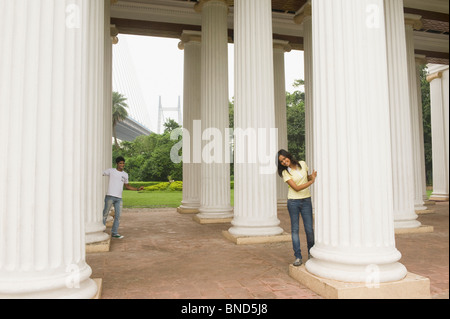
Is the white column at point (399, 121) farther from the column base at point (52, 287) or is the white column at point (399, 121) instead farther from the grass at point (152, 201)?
the grass at point (152, 201)

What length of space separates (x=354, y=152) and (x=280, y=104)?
35383mm

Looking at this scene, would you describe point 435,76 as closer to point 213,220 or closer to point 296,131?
point 296,131

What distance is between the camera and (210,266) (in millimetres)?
16828

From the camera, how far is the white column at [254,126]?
22828 millimetres

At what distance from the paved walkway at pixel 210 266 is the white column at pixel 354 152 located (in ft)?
6.28

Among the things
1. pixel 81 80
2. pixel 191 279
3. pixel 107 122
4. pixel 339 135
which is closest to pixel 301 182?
pixel 339 135

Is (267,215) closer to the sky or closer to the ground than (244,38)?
closer to the ground

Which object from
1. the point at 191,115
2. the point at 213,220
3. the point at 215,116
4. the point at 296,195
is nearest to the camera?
the point at 296,195

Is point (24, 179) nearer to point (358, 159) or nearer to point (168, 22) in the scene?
point (358, 159)

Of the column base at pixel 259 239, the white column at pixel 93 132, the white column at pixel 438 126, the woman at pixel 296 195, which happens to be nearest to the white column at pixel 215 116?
the column base at pixel 259 239

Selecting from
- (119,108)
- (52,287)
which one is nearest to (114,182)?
(52,287)

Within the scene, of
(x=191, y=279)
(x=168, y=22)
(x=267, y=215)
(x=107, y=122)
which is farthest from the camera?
(x=168, y=22)

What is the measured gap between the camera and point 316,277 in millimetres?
12672

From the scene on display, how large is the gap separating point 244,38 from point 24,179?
58.6 ft
